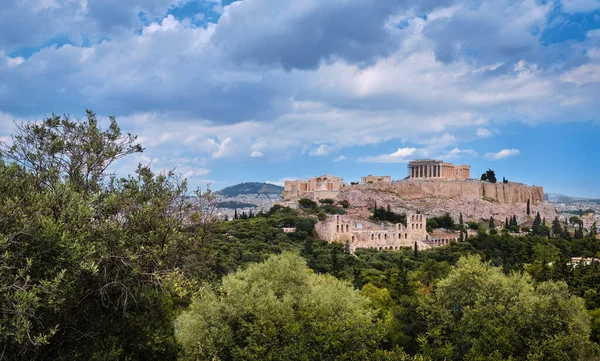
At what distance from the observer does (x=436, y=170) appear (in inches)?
4973

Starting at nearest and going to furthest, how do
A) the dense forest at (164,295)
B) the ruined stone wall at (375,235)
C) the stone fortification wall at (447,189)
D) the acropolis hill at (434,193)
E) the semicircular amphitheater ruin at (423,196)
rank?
the dense forest at (164,295) < the ruined stone wall at (375,235) < the semicircular amphitheater ruin at (423,196) < the acropolis hill at (434,193) < the stone fortification wall at (447,189)

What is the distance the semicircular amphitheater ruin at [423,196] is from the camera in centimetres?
8325

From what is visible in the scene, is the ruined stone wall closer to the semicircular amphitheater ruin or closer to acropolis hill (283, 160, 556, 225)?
the semicircular amphitheater ruin

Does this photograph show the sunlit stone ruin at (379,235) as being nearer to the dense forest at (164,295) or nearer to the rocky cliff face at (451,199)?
the rocky cliff face at (451,199)

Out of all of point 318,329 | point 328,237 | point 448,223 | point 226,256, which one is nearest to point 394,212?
point 448,223

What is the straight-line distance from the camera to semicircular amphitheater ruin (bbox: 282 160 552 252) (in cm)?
8325

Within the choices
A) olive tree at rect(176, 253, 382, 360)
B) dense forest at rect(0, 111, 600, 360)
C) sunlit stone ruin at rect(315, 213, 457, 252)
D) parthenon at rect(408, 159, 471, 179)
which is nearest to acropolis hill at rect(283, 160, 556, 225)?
parthenon at rect(408, 159, 471, 179)

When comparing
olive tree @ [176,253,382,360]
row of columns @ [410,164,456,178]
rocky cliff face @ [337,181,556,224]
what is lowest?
olive tree @ [176,253,382,360]

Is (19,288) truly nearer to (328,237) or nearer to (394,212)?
(328,237)

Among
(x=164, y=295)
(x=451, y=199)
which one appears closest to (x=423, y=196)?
(x=451, y=199)

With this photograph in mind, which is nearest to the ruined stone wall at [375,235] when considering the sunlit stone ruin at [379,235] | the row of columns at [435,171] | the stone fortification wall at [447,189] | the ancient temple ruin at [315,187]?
the sunlit stone ruin at [379,235]

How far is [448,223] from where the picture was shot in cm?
9312

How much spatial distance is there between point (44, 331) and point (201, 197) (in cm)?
558

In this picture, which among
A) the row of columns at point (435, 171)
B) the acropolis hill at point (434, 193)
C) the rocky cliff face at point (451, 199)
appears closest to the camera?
the rocky cliff face at point (451, 199)
